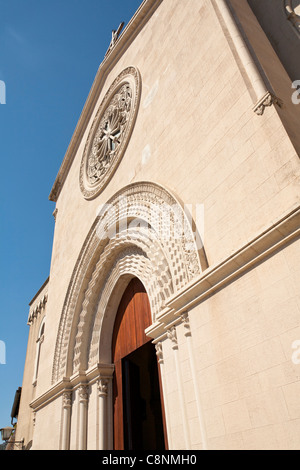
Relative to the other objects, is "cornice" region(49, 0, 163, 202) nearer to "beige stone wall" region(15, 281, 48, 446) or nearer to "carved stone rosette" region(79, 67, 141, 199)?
"carved stone rosette" region(79, 67, 141, 199)

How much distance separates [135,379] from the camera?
21.5 feet

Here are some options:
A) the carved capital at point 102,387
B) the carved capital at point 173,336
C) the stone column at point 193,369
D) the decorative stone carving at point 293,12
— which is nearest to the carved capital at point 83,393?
the carved capital at point 102,387

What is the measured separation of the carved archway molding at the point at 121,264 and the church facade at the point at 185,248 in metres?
0.04

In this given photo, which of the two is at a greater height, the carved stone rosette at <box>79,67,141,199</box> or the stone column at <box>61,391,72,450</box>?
the carved stone rosette at <box>79,67,141,199</box>

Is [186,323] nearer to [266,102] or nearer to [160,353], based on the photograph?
[160,353]

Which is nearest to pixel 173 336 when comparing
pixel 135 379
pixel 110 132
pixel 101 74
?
pixel 135 379

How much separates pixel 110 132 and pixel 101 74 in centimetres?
229

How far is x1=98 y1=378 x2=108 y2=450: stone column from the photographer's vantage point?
5996mm

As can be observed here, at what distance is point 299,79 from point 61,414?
7.24 meters

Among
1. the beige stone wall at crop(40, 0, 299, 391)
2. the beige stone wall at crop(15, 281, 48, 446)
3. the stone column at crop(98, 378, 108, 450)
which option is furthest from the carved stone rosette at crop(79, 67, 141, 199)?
the beige stone wall at crop(15, 281, 48, 446)

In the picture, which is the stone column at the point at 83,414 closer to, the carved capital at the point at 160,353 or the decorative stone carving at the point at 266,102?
the carved capital at the point at 160,353

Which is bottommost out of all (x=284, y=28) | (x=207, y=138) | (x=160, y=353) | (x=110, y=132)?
(x=160, y=353)

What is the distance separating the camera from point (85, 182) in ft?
29.7

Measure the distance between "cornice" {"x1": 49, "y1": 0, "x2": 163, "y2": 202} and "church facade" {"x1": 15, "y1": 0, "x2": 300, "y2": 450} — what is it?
5 centimetres
